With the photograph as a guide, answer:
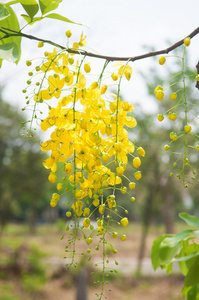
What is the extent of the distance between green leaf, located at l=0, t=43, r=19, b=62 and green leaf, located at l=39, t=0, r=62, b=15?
2.8 inches

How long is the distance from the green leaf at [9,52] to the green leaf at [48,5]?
0.23 ft

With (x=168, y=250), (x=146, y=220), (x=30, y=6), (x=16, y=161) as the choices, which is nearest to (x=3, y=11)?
(x=30, y=6)

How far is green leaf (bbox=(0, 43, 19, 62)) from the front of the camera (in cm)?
40

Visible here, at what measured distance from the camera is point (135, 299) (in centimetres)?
516

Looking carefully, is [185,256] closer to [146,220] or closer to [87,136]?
[87,136]

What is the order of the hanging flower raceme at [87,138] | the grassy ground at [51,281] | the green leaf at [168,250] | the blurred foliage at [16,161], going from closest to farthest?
the hanging flower raceme at [87,138] → the green leaf at [168,250] → the grassy ground at [51,281] → the blurred foliage at [16,161]

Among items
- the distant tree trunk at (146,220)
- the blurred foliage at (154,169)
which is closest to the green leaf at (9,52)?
the blurred foliage at (154,169)

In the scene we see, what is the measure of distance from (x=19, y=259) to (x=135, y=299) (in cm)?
231

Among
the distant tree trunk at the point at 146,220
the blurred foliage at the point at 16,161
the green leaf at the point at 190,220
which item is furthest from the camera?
the blurred foliage at the point at 16,161

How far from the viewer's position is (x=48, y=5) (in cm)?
45

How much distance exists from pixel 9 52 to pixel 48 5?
0.09 metres

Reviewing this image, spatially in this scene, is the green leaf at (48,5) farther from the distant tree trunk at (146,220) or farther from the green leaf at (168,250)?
the distant tree trunk at (146,220)

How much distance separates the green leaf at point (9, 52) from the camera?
405mm

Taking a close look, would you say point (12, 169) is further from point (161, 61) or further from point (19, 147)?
point (161, 61)
